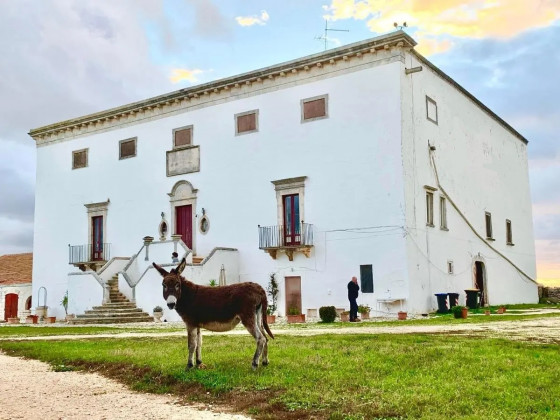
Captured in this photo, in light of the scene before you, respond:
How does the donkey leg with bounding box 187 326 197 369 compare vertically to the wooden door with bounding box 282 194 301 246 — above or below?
below

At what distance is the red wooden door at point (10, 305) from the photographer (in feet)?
129

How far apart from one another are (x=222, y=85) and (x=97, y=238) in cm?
1179

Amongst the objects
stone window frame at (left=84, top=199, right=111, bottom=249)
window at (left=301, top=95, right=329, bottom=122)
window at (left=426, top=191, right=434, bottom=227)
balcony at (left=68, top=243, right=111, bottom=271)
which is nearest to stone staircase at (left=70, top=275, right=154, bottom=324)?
balcony at (left=68, top=243, right=111, bottom=271)

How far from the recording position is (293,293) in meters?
28.4

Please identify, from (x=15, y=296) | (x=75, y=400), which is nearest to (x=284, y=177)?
(x=15, y=296)

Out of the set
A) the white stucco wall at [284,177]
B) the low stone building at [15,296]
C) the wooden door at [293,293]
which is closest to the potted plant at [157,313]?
the white stucco wall at [284,177]

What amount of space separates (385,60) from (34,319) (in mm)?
20763

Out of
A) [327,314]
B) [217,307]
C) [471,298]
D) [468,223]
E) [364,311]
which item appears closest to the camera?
[217,307]

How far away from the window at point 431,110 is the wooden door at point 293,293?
9360 millimetres

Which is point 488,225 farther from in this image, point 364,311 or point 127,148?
point 127,148

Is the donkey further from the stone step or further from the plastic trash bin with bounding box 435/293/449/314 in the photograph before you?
the stone step

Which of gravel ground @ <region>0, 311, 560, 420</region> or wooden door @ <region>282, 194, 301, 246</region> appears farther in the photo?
wooden door @ <region>282, 194, 301, 246</region>

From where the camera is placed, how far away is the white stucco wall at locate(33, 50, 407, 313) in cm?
2656

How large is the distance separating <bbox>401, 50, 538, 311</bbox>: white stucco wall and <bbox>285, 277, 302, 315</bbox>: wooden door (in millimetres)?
5177
